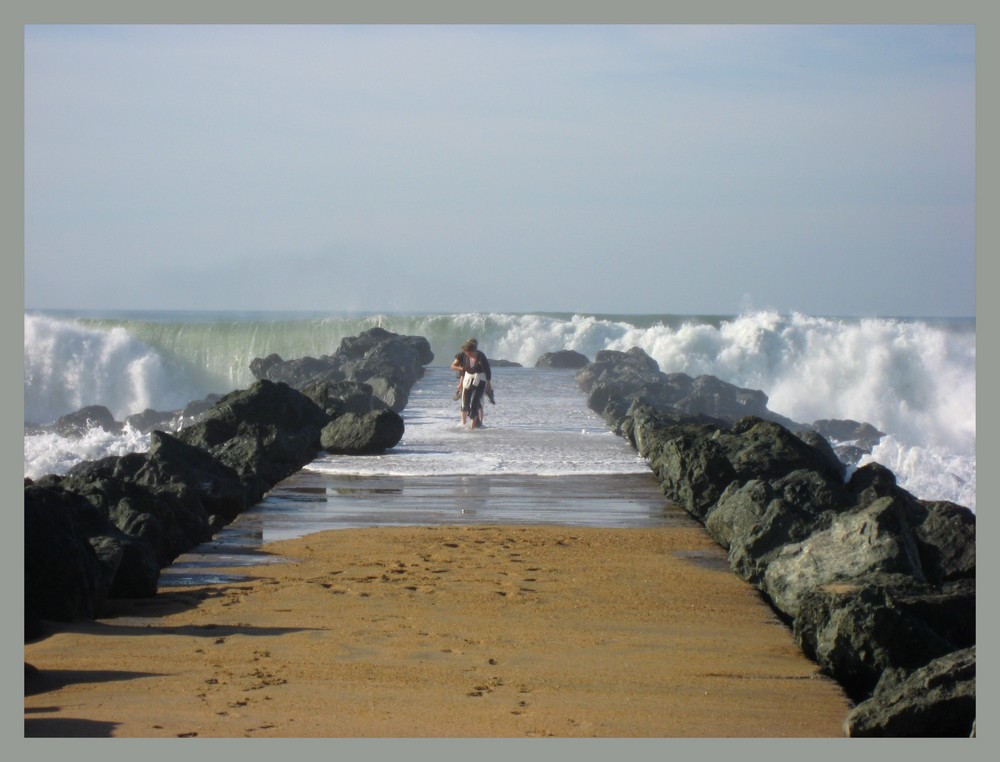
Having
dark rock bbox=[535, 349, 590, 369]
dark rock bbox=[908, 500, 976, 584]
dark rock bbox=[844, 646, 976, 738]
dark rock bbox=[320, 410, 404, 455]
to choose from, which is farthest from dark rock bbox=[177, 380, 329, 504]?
dark rock bbox=[535, 349, 590, 369]

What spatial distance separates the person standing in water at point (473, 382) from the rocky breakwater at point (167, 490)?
1.62m

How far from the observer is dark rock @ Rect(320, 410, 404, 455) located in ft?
47.4

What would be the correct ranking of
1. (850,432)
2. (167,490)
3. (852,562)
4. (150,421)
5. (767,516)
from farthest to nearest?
(150,421), (850,432), (167,490), (767,516), (852,562)

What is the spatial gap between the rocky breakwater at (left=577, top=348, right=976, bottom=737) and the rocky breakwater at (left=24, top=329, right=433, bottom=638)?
3379 mm

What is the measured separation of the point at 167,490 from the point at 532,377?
18.5 m

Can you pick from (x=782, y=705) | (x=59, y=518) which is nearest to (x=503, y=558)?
(x=59, y=518)

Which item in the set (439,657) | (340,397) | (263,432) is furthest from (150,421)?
(439,657)

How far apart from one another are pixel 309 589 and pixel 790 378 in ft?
99.6

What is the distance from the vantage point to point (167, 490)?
9555mm

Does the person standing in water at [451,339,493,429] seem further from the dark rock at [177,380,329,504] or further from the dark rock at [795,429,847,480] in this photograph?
the dark rock at [795,429,847,480]

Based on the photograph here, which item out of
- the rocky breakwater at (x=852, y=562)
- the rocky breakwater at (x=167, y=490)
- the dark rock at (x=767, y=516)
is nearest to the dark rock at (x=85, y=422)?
the rocky breakwater at (x=167, y=490)

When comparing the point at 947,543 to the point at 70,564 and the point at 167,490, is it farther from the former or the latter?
the point at 70,564

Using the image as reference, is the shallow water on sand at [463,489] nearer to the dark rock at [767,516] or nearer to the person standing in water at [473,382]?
the person standing in water at [473,382]

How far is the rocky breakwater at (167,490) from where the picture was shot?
21.4 ft
